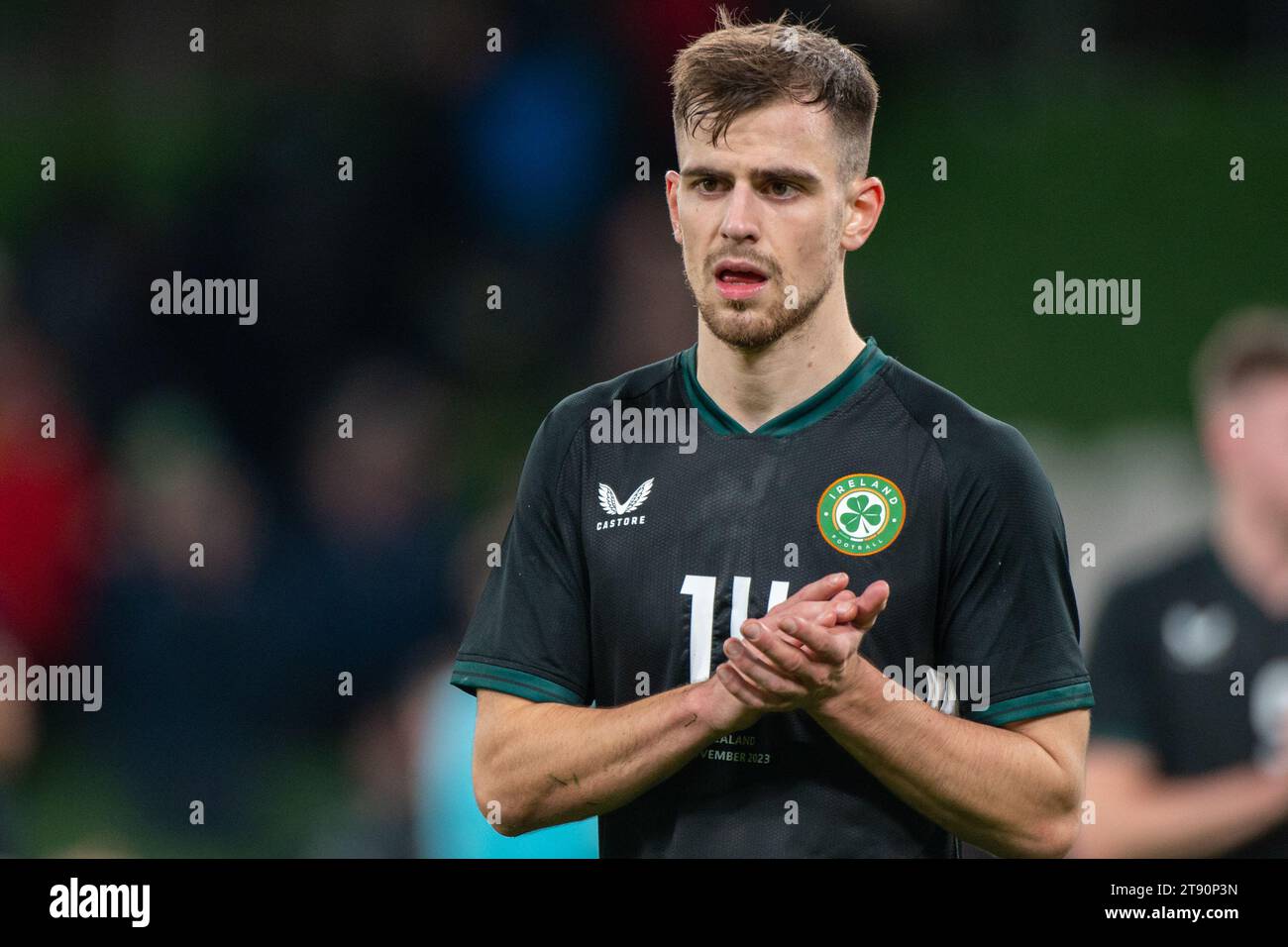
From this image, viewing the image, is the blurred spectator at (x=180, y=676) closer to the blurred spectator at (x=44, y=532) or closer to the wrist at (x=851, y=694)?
the blurred spectator at (x=44, y=532)

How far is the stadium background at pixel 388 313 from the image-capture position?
15.7ft

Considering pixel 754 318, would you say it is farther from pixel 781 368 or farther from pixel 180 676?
pixel 180 676

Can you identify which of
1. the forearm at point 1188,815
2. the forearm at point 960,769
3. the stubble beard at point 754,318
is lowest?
the forearm at point 1188,815

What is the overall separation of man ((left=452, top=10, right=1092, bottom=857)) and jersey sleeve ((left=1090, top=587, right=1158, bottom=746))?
1173mm

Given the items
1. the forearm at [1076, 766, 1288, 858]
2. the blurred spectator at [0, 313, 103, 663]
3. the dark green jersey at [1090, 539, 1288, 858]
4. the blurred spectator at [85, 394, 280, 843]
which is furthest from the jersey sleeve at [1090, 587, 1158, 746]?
the blurred spectator at [0, 313, 103, 663]

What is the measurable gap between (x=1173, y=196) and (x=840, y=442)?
104 inches

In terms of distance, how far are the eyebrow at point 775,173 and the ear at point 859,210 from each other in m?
0.12

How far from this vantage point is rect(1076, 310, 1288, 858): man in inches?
161

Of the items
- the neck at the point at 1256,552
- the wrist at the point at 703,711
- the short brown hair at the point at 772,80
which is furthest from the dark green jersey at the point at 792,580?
the neck at the point at 1256,552

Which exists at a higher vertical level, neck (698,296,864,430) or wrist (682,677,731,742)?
neck (698,296,864,430)

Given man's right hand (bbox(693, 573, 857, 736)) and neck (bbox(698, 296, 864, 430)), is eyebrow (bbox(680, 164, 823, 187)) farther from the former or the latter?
man's right hand (bbox(693, 573, 857, 736))

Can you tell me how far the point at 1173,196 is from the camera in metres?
5.07

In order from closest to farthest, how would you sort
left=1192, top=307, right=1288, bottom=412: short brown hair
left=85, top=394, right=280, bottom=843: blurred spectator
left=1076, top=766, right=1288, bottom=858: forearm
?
left=1076, top=766, right=1288, bottom=858: forearm < left=1192, top=307, right=1288, bottom=412: short brown hair < left=85, top=394, right=280, bottom=843: blurred spectator

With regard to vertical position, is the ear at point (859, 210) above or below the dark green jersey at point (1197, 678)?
above
